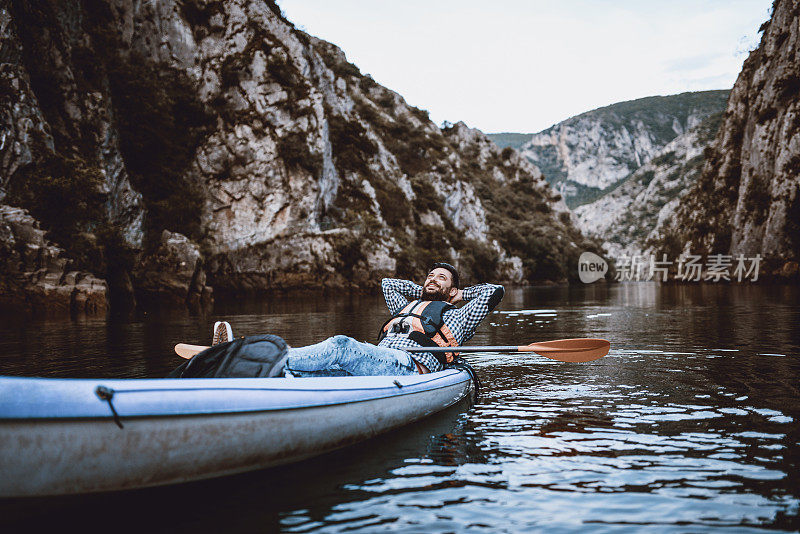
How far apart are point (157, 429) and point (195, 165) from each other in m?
38.3

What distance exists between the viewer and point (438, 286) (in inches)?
249

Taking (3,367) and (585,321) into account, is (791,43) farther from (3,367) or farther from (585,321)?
(3,367)

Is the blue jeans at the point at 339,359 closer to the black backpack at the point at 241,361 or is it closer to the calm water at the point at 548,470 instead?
the black backpack at the point at 241,361

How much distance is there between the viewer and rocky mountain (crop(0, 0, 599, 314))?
22.5 metres

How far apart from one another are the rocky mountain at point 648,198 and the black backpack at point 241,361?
126m

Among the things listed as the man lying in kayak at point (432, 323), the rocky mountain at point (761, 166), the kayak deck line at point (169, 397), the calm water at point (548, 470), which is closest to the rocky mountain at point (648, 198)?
the rocky mountain at point (761, 166)

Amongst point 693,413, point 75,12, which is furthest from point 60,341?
point 75,12

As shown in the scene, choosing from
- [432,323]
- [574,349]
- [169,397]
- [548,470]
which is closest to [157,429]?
[169,397]

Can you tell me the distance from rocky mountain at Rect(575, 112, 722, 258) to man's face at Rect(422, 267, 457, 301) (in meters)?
124

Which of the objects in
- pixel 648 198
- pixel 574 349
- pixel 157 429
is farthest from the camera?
pixel 648 198

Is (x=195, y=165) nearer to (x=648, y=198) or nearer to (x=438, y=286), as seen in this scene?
(x=438, y=286)

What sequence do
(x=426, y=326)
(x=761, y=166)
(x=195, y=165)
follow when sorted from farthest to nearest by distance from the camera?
1. (x=761, y=166)
2. (x=195, y=165)
3. (x=426, y=326)

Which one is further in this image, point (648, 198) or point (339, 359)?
point (648, 198)

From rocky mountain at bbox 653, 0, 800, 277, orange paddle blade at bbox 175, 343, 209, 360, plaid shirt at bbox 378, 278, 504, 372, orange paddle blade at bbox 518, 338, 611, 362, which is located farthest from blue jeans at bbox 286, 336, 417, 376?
rocky mountain at bbox 653, 0, 800, 277
